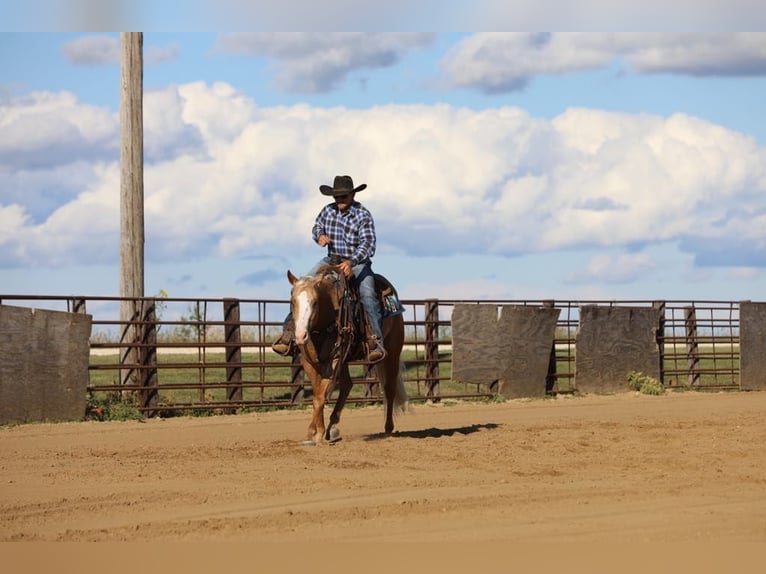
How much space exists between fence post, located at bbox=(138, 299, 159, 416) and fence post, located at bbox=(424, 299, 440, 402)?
4.43 meters

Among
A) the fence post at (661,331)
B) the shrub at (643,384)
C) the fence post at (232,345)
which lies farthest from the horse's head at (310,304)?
the fence post at (661,331)

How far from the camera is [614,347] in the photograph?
2098cm

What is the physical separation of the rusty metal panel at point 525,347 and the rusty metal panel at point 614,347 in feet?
2.94

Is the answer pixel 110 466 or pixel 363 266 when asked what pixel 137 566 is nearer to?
pixel 110 466

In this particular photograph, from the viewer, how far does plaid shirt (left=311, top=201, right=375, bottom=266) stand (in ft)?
36.5

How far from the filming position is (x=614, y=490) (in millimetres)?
7898

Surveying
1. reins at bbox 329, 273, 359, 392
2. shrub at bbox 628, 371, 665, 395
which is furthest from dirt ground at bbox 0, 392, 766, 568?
shrub at bbox 628, 371, 665, 395

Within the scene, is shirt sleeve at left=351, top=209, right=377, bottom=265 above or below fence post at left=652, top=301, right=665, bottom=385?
above

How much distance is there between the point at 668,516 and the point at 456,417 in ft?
28.0

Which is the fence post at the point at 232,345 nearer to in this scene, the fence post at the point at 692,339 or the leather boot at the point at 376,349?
the leather boot at the point at 376,349

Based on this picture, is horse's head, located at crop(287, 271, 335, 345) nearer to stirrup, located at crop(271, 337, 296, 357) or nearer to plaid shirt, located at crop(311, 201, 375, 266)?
stirrup, located at crop(271, 337, 296, 357)

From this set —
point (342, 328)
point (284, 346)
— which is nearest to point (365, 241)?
point (342, 328)

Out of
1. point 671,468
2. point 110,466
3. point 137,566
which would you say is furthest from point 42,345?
point 137,566

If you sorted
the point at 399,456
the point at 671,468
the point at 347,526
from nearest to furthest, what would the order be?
the point at 347,526 < the point at 671,468 < the point at 399,456
